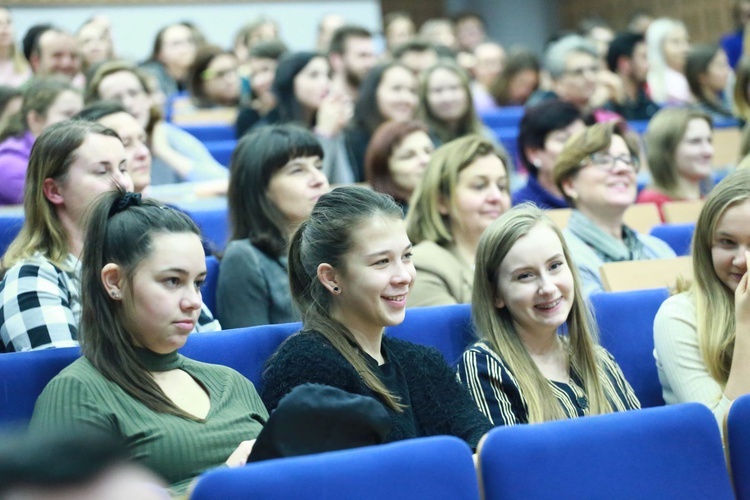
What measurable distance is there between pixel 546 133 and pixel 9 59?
300 cm

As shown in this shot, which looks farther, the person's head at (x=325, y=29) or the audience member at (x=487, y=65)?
the audience member at (x=487, y=65)

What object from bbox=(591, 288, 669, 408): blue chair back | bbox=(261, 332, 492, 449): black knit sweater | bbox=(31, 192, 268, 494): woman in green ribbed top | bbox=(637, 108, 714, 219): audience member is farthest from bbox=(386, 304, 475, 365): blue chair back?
bbox=(637, 108, 714, 219): audience member

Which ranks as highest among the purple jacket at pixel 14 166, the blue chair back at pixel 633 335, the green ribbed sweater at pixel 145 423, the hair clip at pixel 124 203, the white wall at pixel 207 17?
the white wall at pixel 207 17

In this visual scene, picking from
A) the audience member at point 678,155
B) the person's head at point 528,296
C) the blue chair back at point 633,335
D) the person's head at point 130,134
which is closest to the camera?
the person's head at point 528,296

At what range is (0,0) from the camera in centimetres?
700

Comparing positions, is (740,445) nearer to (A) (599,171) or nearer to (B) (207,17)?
(A) (599,171)

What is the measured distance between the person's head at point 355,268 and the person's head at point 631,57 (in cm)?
438

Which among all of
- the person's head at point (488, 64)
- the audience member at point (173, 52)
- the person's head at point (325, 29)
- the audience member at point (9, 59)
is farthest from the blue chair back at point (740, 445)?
the person's head at point (488, 64)

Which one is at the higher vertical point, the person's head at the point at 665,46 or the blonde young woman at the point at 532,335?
the person's head at the point at 665,46

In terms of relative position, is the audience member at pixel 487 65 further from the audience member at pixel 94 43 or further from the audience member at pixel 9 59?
the audience member at pixel 9 59

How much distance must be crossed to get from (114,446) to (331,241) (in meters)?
1.27

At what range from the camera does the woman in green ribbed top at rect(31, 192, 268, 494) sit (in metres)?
1.57

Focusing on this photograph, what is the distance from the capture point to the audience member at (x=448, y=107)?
12.9 feet

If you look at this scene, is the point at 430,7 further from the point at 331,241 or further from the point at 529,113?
the point at 331,241
